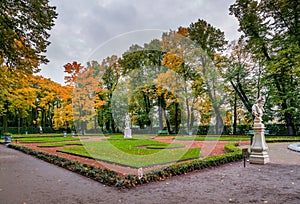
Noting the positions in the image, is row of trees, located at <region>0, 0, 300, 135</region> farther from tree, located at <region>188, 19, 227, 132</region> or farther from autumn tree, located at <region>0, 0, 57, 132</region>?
autumn tree, located at <region>0, 0, 57, 132</region>

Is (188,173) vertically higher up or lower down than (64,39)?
lower down

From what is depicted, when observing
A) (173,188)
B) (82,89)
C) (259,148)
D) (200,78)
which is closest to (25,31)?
(173,188)

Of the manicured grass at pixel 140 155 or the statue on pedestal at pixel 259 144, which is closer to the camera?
the statue on pedestal at pixel 259 144

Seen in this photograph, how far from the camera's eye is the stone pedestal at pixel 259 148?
707 cm

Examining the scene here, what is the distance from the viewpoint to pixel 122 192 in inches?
170

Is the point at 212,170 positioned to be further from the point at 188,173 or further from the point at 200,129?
the point at 200,129

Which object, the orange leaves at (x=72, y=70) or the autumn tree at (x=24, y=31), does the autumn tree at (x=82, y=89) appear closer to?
the orange leaves at (x=72, y=70)

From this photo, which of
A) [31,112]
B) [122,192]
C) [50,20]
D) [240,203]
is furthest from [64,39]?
[31,112]

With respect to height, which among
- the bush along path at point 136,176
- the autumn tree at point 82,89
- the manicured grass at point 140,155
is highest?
the autumn tree at point 82,89

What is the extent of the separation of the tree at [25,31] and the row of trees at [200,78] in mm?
7499

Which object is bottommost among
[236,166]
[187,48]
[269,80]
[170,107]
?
[236,166]

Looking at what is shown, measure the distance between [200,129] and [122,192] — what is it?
2246 centimetres

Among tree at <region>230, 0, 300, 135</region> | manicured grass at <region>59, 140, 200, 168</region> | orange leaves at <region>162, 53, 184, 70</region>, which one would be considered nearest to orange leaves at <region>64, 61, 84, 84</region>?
orange leaves at <region>162, 53, 184, 70</region>

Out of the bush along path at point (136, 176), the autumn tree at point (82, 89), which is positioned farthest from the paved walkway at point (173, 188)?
the autumn tree at point (82, 89)
